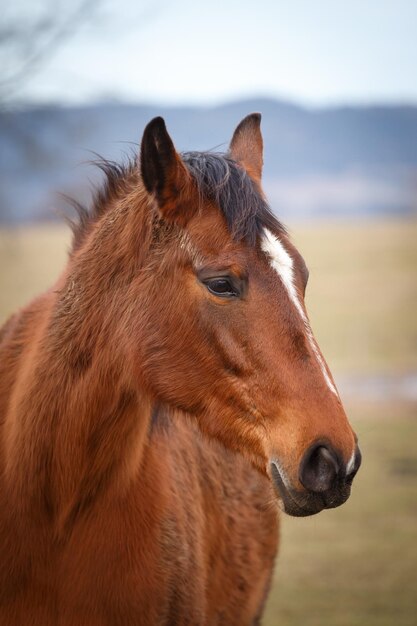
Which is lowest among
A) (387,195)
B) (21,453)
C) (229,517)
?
(387,195)

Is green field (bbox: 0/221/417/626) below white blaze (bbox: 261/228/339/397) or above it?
below

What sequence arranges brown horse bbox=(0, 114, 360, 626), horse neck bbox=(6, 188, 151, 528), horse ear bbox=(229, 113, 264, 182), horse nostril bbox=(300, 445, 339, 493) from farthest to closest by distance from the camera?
horse ear bbox=(229, 113, 264, 182) < horse neck bbox=(6, 188, 151, 528) < brown horse bbox=(0, 114, 360, 626) < horse nostril bbox=(300, 445, 339, 493)

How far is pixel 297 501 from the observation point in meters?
2.75

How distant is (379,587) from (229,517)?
3643mm

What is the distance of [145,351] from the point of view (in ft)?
10.3

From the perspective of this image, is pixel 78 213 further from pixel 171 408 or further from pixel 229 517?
pixel 229 517

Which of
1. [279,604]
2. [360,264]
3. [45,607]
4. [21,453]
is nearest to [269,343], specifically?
[21,453]

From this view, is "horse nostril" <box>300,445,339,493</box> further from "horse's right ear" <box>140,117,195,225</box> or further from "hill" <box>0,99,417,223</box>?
"hill" <box>0,99,417,223</box>

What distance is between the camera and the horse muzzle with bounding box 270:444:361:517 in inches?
104

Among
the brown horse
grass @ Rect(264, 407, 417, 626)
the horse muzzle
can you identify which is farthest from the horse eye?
grass @ Rect(264, 407, 417, 626)

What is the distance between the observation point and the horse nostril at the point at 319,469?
2635 millimetres

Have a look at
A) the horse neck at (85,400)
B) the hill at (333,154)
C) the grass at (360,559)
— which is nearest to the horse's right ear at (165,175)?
the horse neck at (85,400)

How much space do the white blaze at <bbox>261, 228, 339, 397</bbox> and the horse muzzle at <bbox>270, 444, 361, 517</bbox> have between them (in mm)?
363

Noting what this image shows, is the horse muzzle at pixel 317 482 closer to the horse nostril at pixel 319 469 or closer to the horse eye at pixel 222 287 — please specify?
the horse nostril at pixel 319 469
